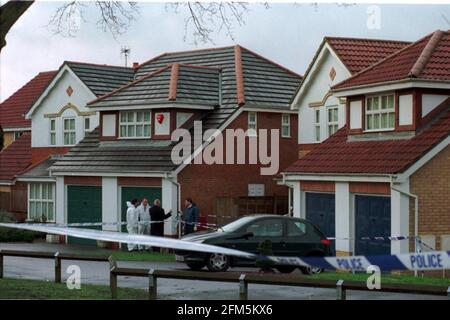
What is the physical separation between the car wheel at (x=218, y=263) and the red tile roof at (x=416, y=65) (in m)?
7.68

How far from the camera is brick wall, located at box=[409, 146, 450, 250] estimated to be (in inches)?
1037

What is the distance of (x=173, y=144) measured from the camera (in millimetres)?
35656

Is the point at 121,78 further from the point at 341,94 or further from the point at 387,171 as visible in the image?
the point at 387,171

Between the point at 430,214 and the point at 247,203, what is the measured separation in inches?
409

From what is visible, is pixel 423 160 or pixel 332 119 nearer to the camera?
pixel 423 160

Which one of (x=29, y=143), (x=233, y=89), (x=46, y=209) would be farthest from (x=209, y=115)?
(x=29, y=143)

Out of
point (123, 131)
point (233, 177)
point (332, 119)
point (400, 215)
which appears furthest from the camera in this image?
point (123, 131)

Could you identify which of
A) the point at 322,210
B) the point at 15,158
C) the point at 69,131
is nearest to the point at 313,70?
the point at 322,210

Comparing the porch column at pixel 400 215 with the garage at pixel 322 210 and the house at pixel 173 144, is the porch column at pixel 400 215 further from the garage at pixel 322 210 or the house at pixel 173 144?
Result: the house at pixel 173 144

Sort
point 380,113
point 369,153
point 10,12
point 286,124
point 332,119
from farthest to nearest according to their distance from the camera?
point 286,124 → point 332,119 → point 380,113 → point 369,153 → point 10,12

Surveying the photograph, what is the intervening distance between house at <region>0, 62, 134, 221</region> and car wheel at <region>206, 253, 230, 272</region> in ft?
55.0

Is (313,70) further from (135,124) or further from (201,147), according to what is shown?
(135,124)

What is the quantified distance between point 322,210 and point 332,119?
16.1ft

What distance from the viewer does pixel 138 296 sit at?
1805 centimetres
